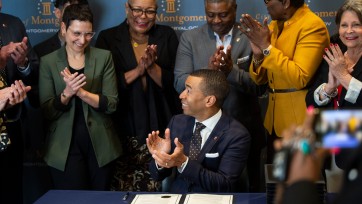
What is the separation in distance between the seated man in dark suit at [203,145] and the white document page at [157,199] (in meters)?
0.19

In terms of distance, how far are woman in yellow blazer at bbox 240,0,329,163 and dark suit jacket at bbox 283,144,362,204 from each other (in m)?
2.12

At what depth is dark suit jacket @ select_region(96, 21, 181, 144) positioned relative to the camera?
3.49m

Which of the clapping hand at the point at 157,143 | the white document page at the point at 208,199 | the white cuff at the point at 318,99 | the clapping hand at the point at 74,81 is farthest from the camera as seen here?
the clapping hand at the point at 74,81

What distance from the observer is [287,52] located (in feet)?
9.96

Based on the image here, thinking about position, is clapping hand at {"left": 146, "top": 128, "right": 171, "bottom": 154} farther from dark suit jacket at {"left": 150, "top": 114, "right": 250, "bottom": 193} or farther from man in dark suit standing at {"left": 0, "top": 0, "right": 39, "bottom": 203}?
man in dark suit standing at {"left": 0, "top": 0, "right": 39, "bottom": 203}

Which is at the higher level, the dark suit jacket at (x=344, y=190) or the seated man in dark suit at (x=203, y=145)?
the dark suit jacket at (x=344, y=190)

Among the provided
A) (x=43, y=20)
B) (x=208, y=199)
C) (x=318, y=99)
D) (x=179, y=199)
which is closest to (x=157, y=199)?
(x=179, y=199)

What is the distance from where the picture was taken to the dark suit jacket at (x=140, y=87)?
349 cm

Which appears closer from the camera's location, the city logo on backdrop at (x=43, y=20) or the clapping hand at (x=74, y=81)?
the clapping hand at (x=74, y=81)

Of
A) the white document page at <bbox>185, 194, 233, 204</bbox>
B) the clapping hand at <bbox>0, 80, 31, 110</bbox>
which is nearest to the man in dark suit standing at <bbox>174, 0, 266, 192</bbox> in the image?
the clapping hand at <bbox>0, 80, 31, 110</bbox>

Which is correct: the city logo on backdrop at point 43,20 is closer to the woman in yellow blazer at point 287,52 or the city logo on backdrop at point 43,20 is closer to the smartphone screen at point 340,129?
the woman in yellow blazer at point 287,52

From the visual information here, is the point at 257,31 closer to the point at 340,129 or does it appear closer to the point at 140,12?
the point at 140,12

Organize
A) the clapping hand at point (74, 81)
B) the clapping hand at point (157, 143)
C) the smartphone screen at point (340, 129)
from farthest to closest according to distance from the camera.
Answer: the clapping hand at point (74, 81) < the clapping hand at point (157, 143) < the smartphone screen at point (340, 129)

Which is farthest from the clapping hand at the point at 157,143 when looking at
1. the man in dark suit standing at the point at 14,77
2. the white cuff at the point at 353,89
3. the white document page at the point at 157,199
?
the man in dark suit standing at the point at 14,77
